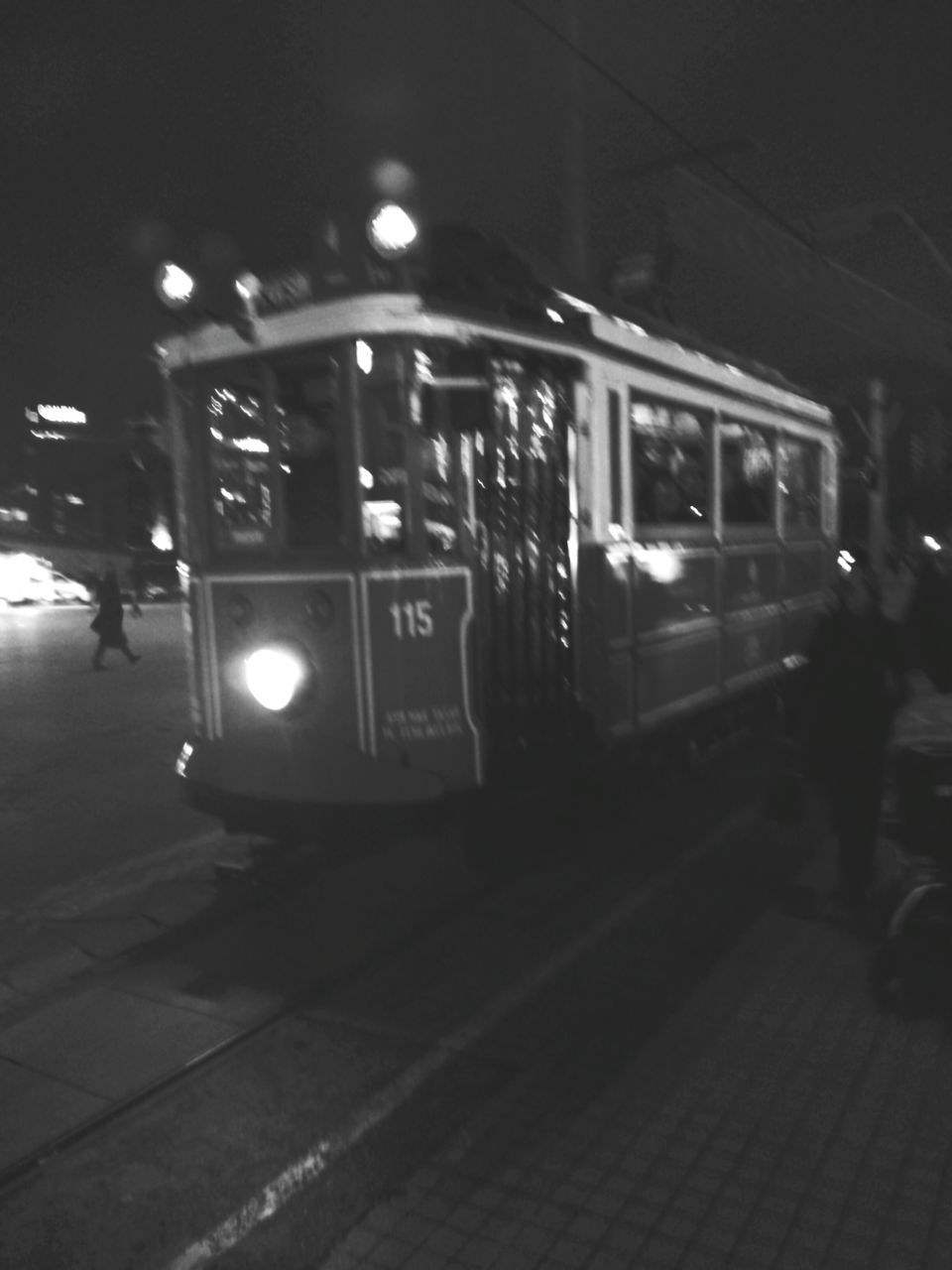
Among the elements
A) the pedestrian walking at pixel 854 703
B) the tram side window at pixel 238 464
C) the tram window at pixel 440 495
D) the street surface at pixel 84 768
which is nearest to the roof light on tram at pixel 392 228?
the tram window at pixel 440 495

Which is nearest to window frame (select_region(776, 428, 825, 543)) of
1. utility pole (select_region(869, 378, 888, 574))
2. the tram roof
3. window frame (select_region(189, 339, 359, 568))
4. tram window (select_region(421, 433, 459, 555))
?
utility pole (select_region(869, 378, 888, 574))

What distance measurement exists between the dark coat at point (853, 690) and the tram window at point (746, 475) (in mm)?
2955

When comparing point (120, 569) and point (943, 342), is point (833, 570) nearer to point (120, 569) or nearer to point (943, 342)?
point (943, 342)

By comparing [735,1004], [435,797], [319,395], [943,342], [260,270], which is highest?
[943,342]

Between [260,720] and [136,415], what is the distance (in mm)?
2156

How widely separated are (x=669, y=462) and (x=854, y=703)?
8.32 ft

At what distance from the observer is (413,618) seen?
5.53 m

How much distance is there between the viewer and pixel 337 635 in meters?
5.56

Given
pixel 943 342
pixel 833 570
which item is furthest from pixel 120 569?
pixel 833 570

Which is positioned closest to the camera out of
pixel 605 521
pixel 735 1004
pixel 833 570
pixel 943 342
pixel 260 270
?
pixel 735 1004

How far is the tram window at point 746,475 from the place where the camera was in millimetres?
8211

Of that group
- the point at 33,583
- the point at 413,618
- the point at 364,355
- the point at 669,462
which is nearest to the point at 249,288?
the point at 364,355

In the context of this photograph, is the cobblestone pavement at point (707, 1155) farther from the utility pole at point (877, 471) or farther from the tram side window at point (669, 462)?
the utility pole at point (877, 471)

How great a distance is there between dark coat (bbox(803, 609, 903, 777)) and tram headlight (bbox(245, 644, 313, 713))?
8.07 feet
